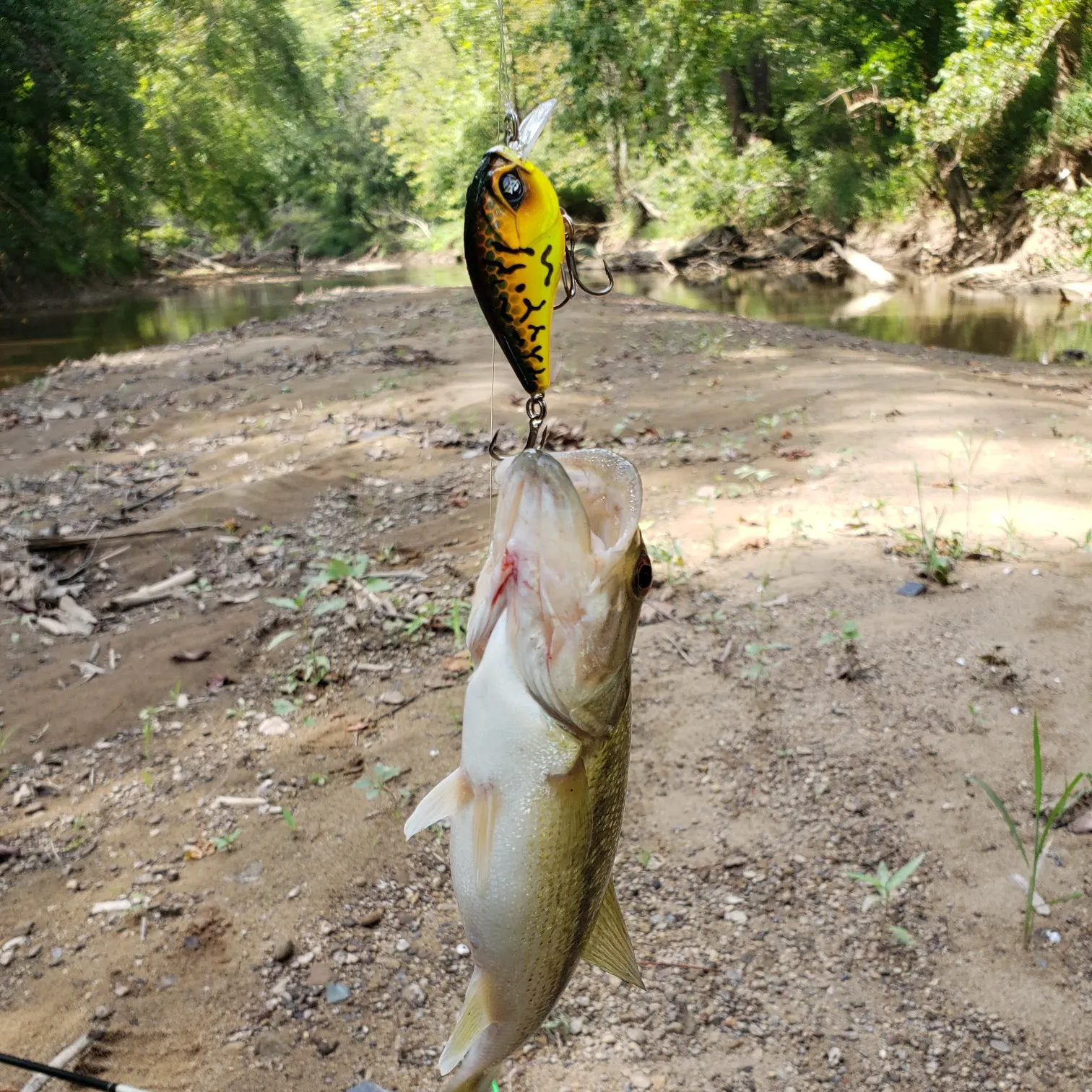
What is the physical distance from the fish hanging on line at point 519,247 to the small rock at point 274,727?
3199mm

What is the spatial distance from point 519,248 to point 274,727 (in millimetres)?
3366

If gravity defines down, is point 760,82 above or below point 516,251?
above

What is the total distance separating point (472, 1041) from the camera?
4.60 ft

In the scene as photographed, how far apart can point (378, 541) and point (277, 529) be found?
2.58 feet

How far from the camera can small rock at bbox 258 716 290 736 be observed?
13.5 ft

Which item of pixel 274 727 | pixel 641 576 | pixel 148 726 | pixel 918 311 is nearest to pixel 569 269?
pixel 641 576

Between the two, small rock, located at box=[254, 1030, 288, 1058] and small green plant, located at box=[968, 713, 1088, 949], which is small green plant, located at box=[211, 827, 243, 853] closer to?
small rock, located at box=[254, 1030, 288, 1058]

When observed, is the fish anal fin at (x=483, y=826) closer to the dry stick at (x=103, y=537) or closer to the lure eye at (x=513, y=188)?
the lure eye at (x=513, y=188)

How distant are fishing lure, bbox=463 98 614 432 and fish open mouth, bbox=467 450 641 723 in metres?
0.14

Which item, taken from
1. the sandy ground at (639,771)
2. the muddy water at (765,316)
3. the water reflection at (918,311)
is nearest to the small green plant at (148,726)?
the sandy ground at (639,771)

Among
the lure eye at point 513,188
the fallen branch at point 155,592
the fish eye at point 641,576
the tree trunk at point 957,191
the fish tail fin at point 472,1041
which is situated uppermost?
the tree trunk at point 957,191

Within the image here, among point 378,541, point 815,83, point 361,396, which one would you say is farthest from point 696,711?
point 815,83

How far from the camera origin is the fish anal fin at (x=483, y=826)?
1.27 m

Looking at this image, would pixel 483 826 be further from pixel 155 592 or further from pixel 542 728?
pixel 155 592
